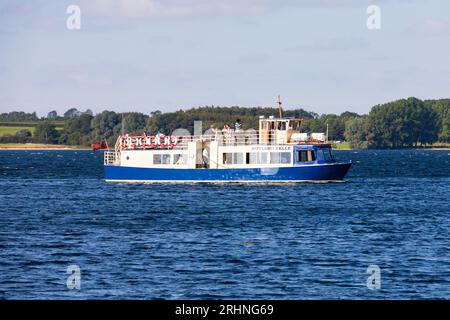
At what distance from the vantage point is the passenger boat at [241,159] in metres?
94.2

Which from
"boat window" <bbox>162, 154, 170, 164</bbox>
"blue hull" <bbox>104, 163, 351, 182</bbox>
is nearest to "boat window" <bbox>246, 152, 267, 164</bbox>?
"blue hull" <bbox>104, 163, 351, 182</bbox>

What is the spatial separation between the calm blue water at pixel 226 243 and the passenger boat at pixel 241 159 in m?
5.38

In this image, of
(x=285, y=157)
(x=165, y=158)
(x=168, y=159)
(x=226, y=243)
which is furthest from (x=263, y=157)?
(x=226, y=243)

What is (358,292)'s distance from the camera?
126 feet

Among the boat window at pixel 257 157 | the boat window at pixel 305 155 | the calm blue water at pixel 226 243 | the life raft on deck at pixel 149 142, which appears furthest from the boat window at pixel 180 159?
the boat window at pixel 305 155

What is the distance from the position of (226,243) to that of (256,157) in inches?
1725

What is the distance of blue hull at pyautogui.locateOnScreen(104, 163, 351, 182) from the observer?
3713 inches

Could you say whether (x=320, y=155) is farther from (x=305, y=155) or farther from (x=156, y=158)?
(x=156, y=158)

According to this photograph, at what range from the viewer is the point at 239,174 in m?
96.2

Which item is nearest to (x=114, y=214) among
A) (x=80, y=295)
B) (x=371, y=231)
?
(x=371, y=231)

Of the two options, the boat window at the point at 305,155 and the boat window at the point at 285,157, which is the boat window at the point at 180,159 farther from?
the boat window at the point at 305,155

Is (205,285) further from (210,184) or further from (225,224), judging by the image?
(210,184)

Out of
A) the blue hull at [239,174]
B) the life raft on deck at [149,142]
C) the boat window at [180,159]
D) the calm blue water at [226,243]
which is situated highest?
the life raft on deck at [149,142]
